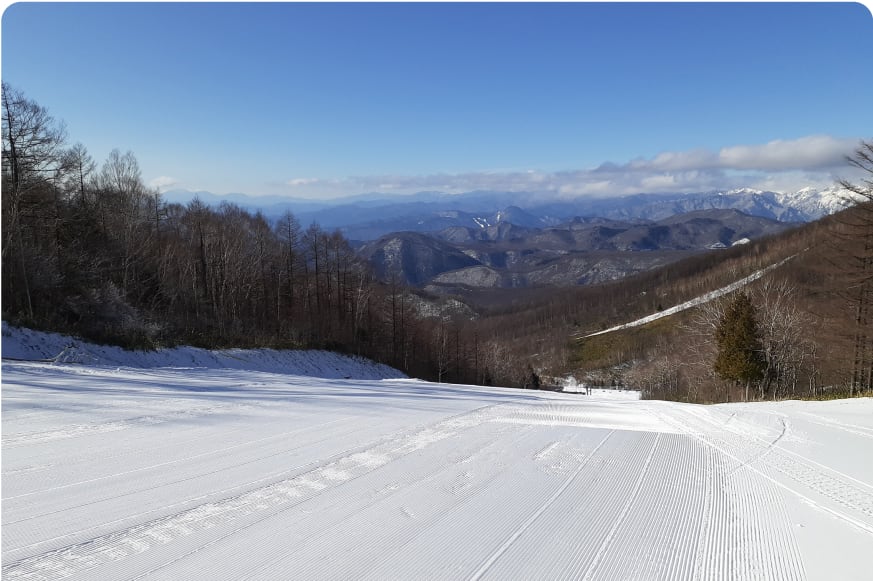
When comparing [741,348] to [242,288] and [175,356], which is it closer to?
[175,356]

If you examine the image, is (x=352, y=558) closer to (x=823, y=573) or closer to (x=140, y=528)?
(x=140, y=528)

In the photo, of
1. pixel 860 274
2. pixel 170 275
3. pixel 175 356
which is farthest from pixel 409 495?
pixel 170 275

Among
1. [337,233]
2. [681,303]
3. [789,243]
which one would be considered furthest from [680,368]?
[789,243]

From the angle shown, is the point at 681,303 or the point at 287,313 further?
the point at 681,303

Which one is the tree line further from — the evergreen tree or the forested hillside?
the evergreen tree

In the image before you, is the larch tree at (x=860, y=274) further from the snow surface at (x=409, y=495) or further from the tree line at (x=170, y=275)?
the tree line at (x=170, y=275)

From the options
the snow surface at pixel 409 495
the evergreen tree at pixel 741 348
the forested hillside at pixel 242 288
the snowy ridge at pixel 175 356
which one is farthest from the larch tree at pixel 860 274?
the snowy ridge at pixel 175 356
